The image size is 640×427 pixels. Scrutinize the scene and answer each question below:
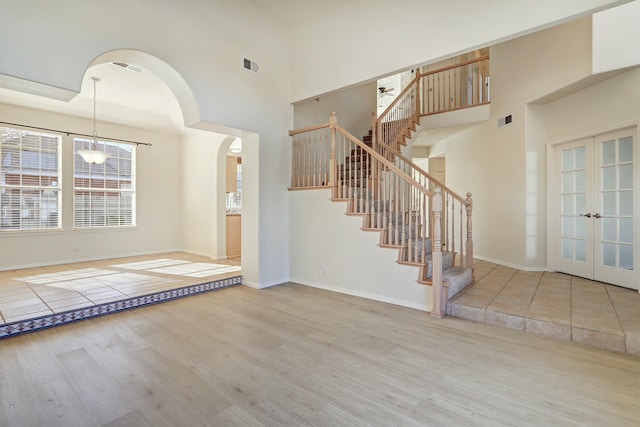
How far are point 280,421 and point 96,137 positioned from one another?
715cm

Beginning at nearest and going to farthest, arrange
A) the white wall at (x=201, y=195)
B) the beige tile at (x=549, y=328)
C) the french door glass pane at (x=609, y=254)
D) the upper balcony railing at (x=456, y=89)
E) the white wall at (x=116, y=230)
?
the beige tile at (x=549, y=328) → the french door glass pane at (x=609, y=254) → the white wall at (x=116, y=230) → the white wall at (x=201, y=195) → the upper balcony railing at (x=456, y=89)

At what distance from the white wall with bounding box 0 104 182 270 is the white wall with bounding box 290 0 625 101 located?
173 inches

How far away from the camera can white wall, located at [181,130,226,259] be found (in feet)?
22.2

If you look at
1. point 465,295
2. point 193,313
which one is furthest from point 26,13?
point 465,295

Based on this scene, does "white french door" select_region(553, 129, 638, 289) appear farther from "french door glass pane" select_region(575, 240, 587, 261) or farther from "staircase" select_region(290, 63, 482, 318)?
"staircase" select_region(290, 63, 482, 318)

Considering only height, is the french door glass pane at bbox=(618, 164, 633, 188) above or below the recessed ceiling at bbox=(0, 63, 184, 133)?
below

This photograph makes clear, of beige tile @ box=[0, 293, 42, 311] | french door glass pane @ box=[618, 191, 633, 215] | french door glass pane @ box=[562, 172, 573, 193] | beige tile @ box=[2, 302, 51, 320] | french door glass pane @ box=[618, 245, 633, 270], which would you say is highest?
french door glass pane @ box=[562, 172, 573, 193]

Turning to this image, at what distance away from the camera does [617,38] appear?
12.4 feet

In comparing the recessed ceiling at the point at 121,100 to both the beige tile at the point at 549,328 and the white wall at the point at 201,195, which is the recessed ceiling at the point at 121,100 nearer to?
the white wall at the point at 201,195

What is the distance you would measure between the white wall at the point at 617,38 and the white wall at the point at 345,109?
3.44 meters

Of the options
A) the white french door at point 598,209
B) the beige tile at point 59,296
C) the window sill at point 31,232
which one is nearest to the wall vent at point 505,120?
the white french door at point 598,209

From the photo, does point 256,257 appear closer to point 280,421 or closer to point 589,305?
point 280,421

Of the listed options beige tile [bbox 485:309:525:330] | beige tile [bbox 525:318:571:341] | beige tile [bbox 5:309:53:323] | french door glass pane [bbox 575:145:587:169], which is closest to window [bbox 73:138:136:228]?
beige tile [bbox 5:309:53:323]

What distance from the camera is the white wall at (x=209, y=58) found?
258 cm
